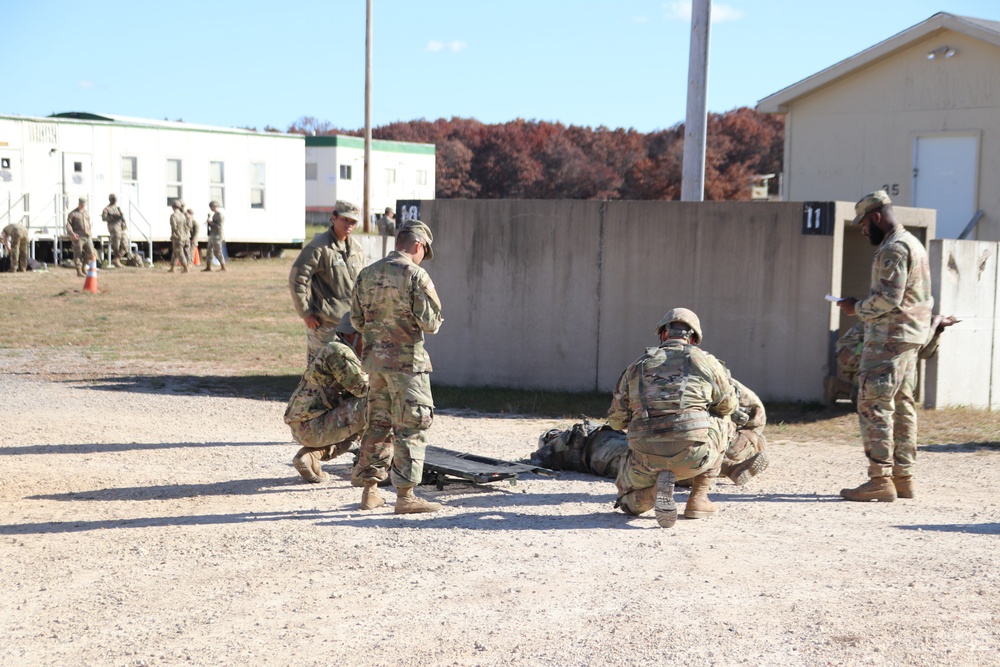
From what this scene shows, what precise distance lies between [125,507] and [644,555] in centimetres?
316

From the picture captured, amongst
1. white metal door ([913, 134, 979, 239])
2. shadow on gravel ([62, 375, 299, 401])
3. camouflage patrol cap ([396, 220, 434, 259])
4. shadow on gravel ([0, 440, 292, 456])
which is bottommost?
shadow on gravel ([62, 375, 299, 401])

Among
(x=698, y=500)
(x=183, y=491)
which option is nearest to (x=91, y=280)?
(x=183, y=491)

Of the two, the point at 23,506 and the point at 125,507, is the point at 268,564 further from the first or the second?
the point at 23,506

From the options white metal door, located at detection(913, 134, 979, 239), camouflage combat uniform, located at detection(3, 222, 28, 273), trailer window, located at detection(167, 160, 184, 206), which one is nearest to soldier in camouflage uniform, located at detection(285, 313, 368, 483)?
white metal door, located at detection(913, 134, 979, 239)

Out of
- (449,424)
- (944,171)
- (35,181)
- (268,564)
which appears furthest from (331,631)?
(35,181)

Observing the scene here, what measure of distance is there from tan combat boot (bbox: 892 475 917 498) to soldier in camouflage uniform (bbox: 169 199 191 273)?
22.7 meters

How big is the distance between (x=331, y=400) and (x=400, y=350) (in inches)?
38.7

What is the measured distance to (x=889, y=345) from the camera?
23.2 ft

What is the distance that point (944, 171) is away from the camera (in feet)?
60.4

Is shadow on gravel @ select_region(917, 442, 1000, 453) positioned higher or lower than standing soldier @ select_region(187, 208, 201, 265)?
lower

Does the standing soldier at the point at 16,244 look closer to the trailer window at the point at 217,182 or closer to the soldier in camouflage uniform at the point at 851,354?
the trailer window at the point at 217,182

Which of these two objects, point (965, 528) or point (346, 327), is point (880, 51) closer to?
point (965, 528)

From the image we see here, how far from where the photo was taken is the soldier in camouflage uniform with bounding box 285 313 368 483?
285 inches

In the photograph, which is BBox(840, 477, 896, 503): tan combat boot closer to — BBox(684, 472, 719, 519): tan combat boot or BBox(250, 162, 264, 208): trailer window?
BBox(684, 472, 719, 519): tan combat boot
